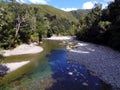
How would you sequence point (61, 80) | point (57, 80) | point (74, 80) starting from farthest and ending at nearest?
point (74, 80)
point (61, 80)
point (57, 80)

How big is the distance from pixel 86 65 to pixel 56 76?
965 centimetres

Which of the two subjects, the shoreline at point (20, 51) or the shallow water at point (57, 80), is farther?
the shoreline at point (20, 51)

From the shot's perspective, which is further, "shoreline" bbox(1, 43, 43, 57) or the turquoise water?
"shoreline" bbox(1, 43, 43, 57)

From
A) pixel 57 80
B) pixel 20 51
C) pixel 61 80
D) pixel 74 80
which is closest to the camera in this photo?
pixel 57 80

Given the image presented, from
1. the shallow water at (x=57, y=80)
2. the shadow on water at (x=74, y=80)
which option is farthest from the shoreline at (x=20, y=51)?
the shadow on water at (x=74, y=80)

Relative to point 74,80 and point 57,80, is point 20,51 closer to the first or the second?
point 57,80

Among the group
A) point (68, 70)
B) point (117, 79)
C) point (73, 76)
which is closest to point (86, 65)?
point (68, 70)

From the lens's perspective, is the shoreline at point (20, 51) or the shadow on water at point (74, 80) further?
the shoreline at point (20, 51)

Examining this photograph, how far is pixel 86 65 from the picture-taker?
37.9 m

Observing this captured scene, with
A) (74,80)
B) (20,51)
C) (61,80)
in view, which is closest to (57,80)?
(61,80)

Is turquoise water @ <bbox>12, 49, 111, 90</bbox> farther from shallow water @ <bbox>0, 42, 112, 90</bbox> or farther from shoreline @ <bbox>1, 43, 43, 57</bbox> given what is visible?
shoreline @ <bbox>1, 43, 43, 57</bbox>

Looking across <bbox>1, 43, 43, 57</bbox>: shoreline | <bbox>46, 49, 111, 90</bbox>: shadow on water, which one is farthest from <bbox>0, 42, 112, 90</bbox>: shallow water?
<bbox>1, 43, 43, 57</bbox>: shoreline

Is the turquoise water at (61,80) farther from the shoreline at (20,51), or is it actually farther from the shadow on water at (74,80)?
the shoreline at (20,51)

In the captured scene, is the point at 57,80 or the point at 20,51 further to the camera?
the point at 20,51
